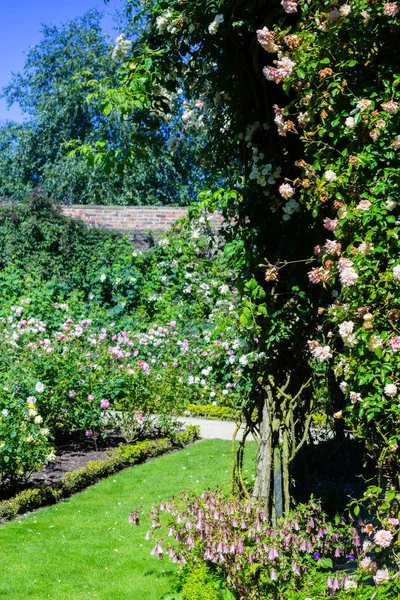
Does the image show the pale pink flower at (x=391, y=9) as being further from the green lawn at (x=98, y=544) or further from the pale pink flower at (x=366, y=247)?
the green lawn at (x=98, y=544)

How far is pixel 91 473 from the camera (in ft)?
20.5

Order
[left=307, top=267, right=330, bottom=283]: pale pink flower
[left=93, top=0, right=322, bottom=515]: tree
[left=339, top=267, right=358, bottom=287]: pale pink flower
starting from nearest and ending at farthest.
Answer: [left=339, top=267, right=358, bottom=287]: pale pink flower < [left=307, top=267, right=330, bottom=283]: pale pink flower < [left=93, top=0, right=322, bottom=515]: tree

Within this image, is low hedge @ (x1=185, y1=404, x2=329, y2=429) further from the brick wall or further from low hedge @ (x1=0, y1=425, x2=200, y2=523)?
A: the brick wall

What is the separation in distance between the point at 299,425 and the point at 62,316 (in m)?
6.56

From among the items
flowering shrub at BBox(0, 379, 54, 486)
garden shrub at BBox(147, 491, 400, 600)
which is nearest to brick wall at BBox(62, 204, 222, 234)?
flowering shrub at BBox(0, 379, 54, 486)

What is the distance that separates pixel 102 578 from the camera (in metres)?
4.12

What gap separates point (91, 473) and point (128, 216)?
253 inches

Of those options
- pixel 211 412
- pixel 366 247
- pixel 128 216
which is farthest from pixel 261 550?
pixel 128 216

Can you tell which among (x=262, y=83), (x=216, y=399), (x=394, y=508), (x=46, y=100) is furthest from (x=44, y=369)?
(x=46, y=100)

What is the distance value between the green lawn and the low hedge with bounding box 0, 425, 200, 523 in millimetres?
114

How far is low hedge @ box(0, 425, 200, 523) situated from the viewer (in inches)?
215

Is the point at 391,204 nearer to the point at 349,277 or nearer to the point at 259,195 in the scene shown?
the point at 349,277

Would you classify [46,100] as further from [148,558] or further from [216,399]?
[148,558]

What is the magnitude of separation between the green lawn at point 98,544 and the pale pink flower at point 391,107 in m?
2.46
